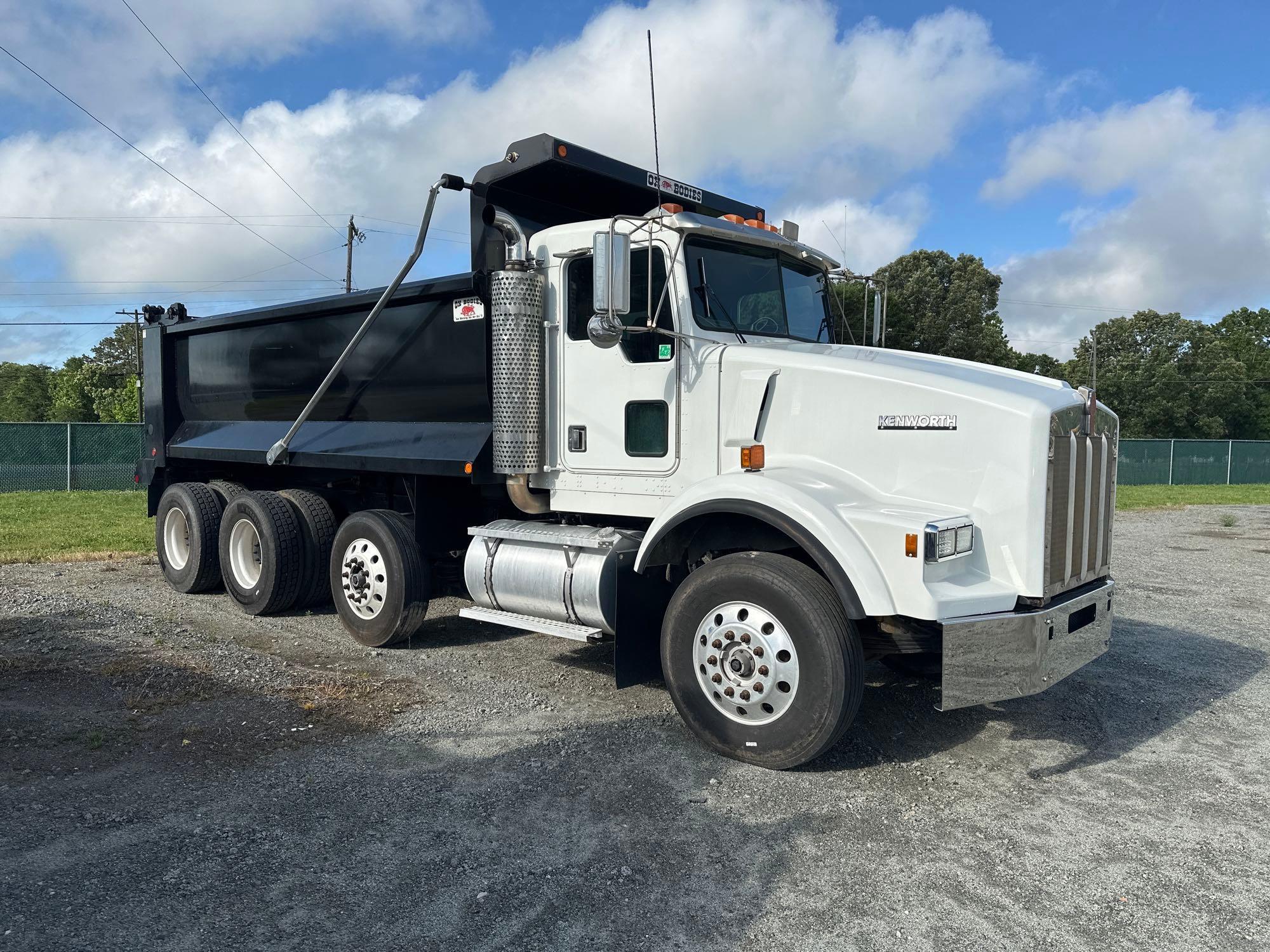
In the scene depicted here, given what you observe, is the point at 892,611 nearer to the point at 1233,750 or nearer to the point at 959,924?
the point at 959,924

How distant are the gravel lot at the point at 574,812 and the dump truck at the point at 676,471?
49 cm

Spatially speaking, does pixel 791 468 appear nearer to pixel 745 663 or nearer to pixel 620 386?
pixel 745 663

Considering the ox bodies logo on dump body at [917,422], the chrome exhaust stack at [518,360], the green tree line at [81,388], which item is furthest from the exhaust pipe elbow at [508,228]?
the green tree line at [81,388]

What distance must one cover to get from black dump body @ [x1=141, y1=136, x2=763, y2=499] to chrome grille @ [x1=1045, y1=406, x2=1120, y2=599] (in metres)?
3.24

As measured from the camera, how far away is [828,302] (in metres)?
6.43

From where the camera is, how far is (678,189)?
261 inches

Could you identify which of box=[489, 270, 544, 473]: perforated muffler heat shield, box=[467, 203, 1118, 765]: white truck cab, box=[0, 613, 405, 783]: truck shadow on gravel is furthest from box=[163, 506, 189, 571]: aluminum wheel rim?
box=[489, 270, 544, 473]: perforated muffler heat shield

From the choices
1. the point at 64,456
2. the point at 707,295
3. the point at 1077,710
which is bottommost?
the point at 1077,710

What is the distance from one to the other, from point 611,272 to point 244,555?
498 centimetres

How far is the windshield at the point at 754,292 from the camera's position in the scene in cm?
544

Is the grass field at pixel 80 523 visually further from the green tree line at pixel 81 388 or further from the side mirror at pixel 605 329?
the green tree line at pixel 81 388

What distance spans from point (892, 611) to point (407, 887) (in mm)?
2324

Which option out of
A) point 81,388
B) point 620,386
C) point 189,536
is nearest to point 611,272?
point 620,386

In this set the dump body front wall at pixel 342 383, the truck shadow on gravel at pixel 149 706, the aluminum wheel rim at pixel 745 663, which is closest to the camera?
the aluminum wheel rim at pixel 745 663
